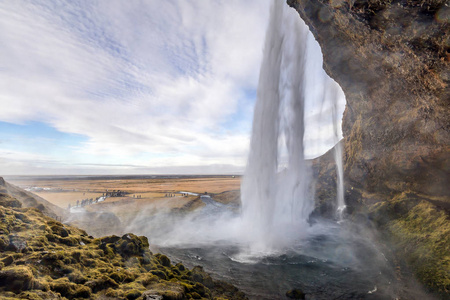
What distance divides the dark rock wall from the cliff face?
5 centimetres

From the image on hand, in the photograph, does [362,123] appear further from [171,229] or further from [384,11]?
[171,229]

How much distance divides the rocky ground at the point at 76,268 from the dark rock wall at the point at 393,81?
16.5 m

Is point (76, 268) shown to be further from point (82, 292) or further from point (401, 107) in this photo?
point (401, 107)

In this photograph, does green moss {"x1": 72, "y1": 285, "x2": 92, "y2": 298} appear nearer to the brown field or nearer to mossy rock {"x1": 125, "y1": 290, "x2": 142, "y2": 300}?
mossy rock {"x1": 125, "y1": 290, "x2": 142, "y2": 300}

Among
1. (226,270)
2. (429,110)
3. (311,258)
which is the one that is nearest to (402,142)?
(429,110)

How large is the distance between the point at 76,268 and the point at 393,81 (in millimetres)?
23045

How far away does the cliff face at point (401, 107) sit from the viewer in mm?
10672

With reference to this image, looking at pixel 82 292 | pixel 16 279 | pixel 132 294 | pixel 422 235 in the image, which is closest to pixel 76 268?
pixel 82 292

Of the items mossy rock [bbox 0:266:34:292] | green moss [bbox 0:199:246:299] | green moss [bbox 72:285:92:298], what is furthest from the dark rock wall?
mossy rock [bbox 0:266:34:292]

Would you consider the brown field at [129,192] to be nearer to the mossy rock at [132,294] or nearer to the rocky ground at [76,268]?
the rocky ground at [76,268]

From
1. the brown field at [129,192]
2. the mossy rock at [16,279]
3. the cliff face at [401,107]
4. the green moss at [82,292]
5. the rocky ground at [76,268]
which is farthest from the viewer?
the brown field at [129,192]

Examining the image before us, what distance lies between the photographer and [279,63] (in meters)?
27.8

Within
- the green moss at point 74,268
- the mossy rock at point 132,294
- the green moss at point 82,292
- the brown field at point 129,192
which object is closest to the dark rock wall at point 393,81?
the green moss at point 74,268

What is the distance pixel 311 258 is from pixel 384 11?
18341mm
